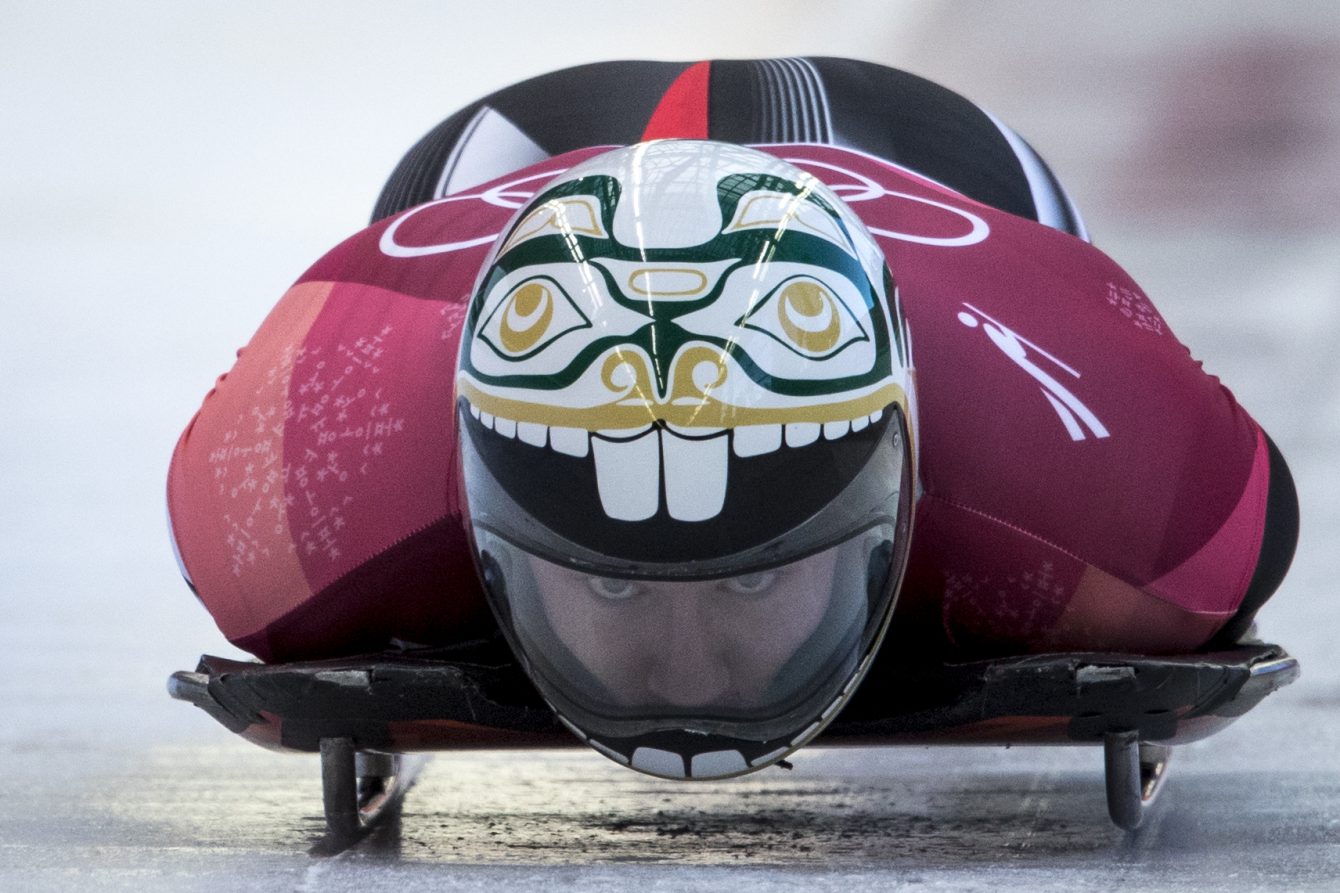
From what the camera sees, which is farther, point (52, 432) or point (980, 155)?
point (52, 432)

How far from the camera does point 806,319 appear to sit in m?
1.48

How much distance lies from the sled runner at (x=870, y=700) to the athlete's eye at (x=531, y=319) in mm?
405

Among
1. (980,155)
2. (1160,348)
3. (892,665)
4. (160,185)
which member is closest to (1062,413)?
(1160,348)

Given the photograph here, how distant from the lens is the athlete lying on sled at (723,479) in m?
1.45

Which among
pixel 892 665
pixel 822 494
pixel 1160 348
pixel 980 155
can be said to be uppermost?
pixel 980 155

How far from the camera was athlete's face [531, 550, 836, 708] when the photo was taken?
4.86ft

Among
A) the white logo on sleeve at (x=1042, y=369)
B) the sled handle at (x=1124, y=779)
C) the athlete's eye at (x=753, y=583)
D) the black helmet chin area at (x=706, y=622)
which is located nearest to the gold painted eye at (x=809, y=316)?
the black helmet chin area at (x=706, y=622)

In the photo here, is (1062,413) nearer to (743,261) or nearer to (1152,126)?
(743,261)

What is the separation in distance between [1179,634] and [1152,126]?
13.4 ft

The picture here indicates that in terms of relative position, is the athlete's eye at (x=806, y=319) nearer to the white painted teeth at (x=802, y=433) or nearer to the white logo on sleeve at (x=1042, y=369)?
the white painted teeth at (x=802, y=433)

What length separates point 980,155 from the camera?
8.02 ft

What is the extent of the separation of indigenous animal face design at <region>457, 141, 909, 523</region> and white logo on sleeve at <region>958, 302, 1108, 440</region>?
255 mm

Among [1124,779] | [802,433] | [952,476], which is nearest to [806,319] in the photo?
[802,433]

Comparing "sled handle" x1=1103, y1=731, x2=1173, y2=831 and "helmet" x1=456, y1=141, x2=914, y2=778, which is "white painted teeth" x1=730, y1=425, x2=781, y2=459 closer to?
"helmet" x1=456, y1=141, x2=914, y2=778
